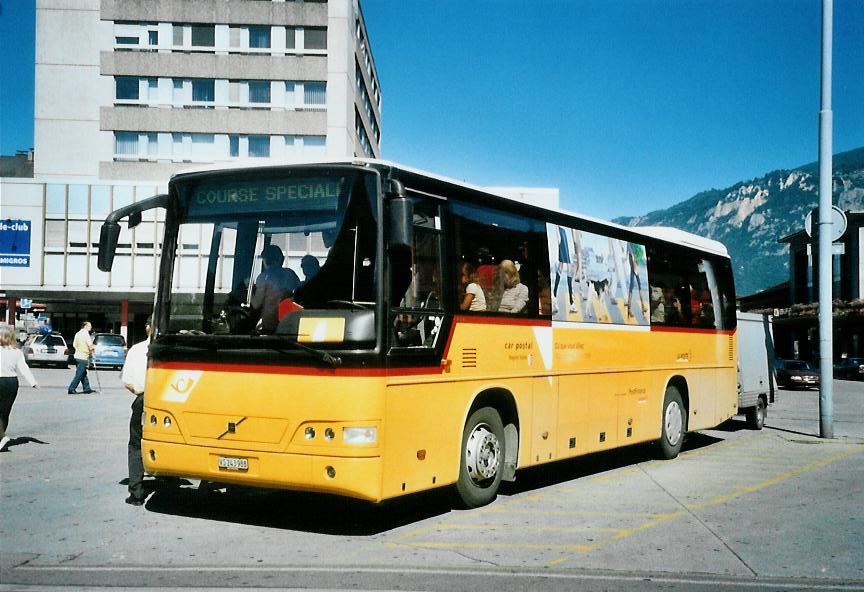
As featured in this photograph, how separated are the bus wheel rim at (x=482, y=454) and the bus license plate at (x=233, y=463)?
225 centimetres

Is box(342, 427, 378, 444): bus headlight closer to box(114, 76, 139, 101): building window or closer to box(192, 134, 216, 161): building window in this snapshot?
box(192, 134, 216, 161): building window

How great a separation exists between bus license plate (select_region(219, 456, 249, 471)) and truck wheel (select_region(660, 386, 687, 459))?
7815mm

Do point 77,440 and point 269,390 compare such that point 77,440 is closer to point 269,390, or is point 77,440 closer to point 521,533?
point 269,390

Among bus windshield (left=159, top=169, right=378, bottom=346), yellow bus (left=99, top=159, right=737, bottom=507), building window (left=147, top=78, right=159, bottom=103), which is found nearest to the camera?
yellow bus (left=99, top=159, right=737, bottom=507)

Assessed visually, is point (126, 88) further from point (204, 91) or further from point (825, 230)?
point (825, 230)

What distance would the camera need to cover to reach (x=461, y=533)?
8.38 meters

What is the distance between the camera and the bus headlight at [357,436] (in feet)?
25.8

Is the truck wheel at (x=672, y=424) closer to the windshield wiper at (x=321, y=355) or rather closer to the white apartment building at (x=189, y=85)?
the windshield wiper at (x=321, y=355)

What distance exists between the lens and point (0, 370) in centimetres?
1281

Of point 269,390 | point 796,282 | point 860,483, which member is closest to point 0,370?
point 269,390

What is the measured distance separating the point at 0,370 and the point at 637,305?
8688 mm

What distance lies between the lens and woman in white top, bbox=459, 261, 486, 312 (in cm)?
934

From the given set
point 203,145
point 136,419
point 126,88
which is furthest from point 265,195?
point 126,88

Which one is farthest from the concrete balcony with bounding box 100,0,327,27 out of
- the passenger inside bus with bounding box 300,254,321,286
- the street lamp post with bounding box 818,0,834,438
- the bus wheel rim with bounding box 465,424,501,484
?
the passenger inside bus with bounding box 300,254,321,286
